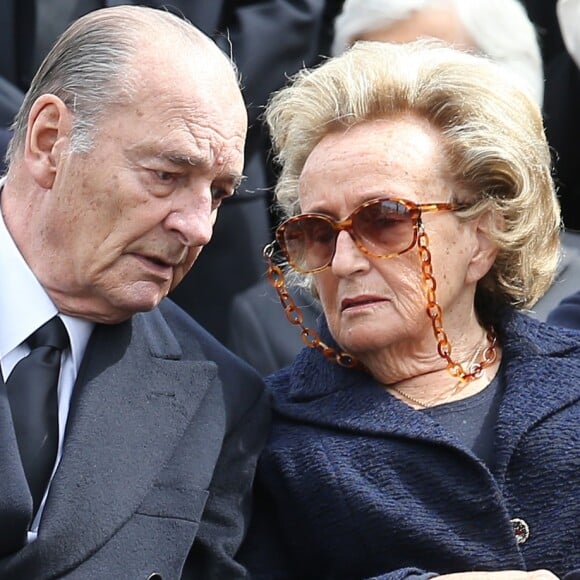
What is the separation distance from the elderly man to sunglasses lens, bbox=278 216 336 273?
18 centimetres

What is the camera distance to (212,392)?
3.43m

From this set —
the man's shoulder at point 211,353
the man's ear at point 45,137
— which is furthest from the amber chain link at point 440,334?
the man's ear at point 45,137

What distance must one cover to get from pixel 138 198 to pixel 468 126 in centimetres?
77

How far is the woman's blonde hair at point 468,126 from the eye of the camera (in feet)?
11.2

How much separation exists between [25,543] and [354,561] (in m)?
0.74

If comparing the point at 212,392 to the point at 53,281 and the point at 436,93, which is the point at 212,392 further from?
the point at 436,93

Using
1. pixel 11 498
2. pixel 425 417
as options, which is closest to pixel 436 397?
pixel 425 417

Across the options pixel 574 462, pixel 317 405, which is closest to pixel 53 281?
pixel 317 405

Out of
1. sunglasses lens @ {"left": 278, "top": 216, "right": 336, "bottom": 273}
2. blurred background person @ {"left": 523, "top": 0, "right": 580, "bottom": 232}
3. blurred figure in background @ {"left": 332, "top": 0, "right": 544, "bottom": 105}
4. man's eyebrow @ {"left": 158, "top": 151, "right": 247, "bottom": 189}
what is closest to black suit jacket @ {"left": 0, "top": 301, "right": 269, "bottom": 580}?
sunglasses lens @ {"left": 278, "top": 216, "right": 336, "bottom": 273}

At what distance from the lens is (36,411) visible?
314 cm

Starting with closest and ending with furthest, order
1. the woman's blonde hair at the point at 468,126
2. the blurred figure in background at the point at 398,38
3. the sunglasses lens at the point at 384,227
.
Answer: the sunglasses lens at the point at 384,227, the woman's blonde hair at the point at 468,126, the blurred figure in background at the point at 398,38

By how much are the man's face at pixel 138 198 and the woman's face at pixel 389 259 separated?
270 millimetres

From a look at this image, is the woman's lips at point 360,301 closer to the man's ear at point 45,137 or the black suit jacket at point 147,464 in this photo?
the black suit jacket at point 147,464

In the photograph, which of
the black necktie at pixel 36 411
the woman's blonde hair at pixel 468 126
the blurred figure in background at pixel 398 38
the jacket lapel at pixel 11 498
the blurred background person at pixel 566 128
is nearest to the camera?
the jacket lapel at pixel 11 498
